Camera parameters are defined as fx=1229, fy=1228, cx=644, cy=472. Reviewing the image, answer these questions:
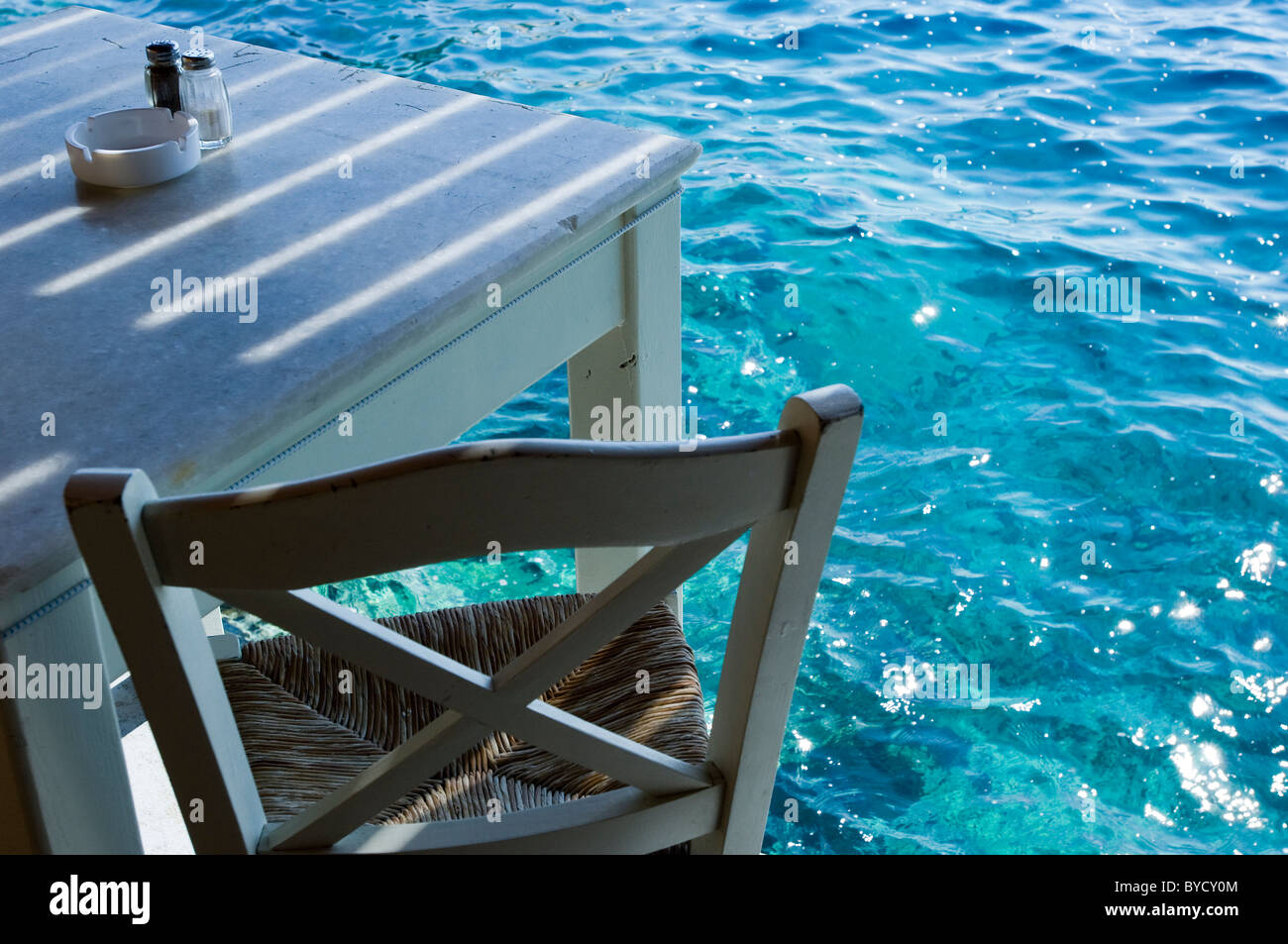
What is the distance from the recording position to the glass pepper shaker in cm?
120

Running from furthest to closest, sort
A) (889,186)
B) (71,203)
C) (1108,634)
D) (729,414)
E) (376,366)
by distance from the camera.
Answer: (889,186) < (729,414) < (1108,634) < (71,203) < (376,366)

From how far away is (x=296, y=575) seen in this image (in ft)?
1.99

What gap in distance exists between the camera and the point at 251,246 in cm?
105

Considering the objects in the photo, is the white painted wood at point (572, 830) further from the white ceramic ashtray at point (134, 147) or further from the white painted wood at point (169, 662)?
the white ceramic ashtray at point (134, 147)

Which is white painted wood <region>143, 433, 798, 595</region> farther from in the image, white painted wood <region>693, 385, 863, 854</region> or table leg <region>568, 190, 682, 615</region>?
table leg <region>568, 190, 682, 615</region>

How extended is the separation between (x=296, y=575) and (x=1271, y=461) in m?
1.95

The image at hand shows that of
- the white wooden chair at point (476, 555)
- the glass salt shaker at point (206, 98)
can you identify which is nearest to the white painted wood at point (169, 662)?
the white wooden chair at point (476, 555)

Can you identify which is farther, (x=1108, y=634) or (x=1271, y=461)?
(x=1271, y=461)

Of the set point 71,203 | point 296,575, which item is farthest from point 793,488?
point 71,203

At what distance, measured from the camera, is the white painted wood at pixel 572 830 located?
0.78 m

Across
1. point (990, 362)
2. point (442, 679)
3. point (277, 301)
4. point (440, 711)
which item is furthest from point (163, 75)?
point (990, 362)

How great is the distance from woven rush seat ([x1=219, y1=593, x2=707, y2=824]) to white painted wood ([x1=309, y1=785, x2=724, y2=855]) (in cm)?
11

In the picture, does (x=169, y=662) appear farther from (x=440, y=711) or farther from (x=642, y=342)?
(x=642, y=342)

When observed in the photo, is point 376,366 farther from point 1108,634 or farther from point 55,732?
point 1108,634
